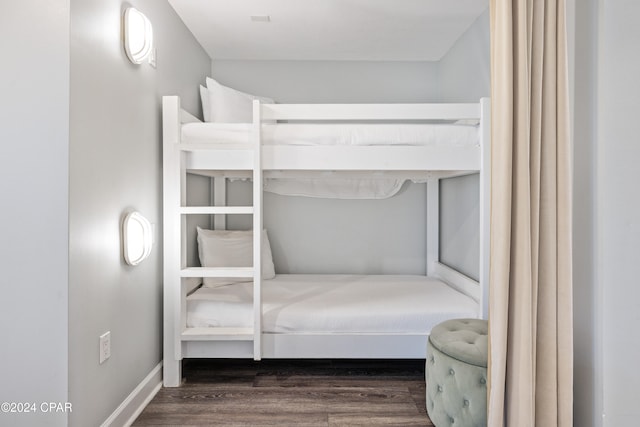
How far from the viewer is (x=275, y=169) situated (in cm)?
219

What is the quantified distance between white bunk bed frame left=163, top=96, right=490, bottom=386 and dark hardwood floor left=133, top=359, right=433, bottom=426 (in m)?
0.18

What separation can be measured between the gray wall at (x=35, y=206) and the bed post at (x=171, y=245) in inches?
29.9

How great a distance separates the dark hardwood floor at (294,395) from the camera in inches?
73.5

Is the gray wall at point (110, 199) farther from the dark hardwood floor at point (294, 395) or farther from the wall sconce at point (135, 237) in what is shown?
the dark hardwood floor at point (294, 395)

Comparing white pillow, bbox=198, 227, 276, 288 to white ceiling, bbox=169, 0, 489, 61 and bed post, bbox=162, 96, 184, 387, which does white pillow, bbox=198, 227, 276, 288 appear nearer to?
bed post, bbox=162, 96, 184, 387

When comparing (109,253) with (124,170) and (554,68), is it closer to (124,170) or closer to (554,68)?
(124,170)

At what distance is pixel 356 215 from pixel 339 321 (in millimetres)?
1348

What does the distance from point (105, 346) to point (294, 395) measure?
973 mm

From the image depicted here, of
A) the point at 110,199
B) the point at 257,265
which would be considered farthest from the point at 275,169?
the point at 110,199

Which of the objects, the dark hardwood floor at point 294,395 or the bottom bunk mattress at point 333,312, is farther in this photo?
the bottom bunk mattress at point 333,312

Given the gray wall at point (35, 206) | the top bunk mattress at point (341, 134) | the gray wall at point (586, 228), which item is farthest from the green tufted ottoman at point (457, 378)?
the gray wall at point (35, 206)

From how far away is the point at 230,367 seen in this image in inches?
96.6

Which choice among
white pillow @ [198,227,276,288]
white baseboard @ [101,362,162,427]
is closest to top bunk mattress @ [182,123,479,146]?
white pillow @ [198,227,276,288]

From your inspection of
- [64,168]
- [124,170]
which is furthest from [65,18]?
[124,170]
